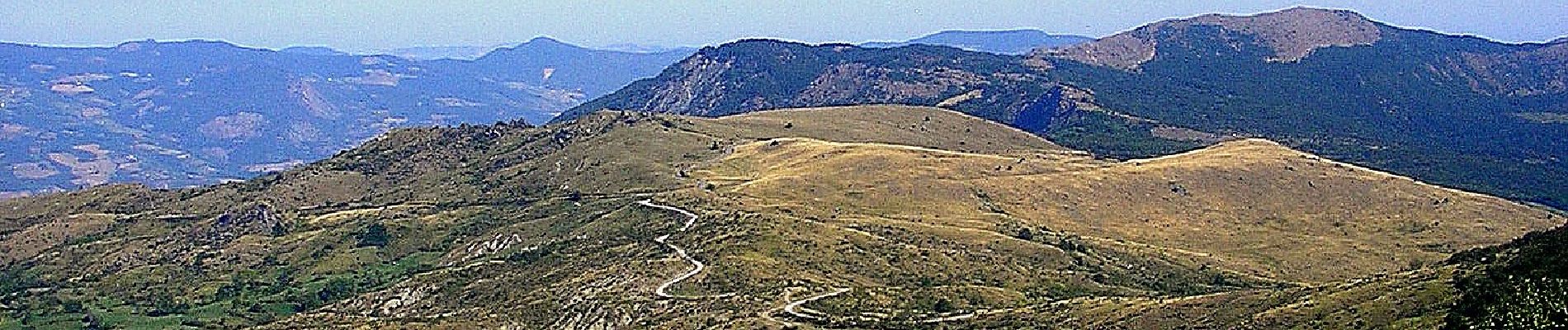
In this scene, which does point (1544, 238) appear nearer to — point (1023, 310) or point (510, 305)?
point (1023, 310)

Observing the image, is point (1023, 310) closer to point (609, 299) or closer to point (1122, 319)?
point (1122, 319)

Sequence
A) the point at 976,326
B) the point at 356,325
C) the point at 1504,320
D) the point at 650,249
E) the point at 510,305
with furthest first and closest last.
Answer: the point at 650,249
the point at 510,305
the point at 356,325
the point at 976,326
the point at 1504,320

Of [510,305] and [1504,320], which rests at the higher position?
[1504,320]

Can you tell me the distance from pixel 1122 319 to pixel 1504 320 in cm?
5106

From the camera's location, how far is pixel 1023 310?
159 meters

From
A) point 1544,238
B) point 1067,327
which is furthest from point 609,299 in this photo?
point 1544,238

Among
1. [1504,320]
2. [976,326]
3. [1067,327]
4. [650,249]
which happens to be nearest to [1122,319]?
[1067,327]

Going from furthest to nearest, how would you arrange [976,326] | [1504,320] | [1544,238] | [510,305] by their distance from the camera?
[510,305], [976,326], [1544,238], [1504,320]

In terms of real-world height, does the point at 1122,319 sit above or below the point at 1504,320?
below

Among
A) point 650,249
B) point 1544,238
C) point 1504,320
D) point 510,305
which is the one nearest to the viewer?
point 1504,320

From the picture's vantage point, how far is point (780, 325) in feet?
502

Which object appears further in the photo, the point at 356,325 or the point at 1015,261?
the point at 1015,261

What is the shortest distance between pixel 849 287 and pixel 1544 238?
238 feet

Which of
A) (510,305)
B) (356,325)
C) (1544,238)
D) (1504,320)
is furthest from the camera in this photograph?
(510,305)
